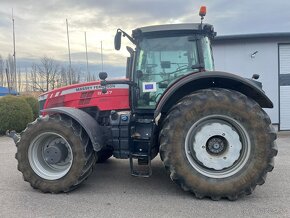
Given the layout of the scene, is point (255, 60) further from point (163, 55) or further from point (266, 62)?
point (163, 55)

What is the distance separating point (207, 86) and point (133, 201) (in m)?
1.96

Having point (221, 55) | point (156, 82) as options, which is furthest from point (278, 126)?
point (156, 82)

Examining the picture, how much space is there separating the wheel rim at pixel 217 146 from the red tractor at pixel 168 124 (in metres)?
0.01

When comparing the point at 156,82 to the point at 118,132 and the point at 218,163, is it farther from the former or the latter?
the point at 218,163

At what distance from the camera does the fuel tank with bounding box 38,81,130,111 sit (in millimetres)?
5066

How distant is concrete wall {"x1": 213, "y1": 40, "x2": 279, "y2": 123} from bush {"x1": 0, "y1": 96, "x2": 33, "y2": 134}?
7.87 meters

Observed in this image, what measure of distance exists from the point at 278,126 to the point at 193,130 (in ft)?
28.0

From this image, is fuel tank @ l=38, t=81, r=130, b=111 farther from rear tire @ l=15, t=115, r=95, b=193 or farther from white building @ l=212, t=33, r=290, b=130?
white building @ l=212, t=33, r=290, b=130

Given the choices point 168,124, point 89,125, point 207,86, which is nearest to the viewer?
point 168,124

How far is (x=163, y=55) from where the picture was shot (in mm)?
4676

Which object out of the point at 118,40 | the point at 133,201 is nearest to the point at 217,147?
the point at 133,201

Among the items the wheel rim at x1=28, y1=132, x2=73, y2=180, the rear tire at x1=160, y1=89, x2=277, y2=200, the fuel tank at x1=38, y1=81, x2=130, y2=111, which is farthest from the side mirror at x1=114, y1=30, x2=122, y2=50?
the wheel rim at x1=28, y1=132, x2=73, y2=180

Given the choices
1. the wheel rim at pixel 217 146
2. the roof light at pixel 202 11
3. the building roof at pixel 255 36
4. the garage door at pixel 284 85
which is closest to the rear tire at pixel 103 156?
the wheel rim at pixel 217 146

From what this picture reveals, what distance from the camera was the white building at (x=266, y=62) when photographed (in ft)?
37.4
